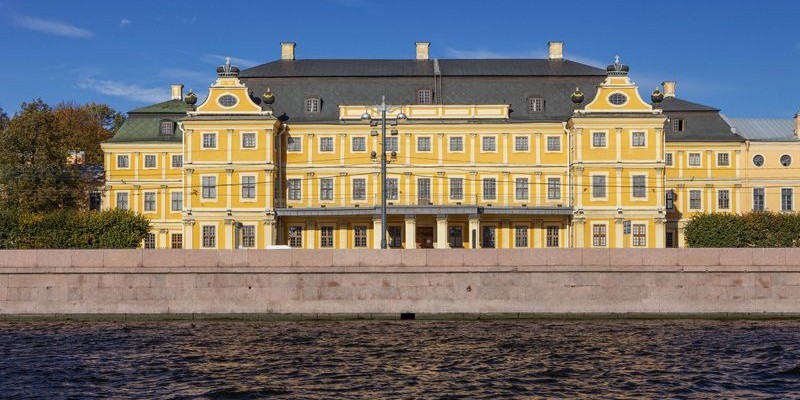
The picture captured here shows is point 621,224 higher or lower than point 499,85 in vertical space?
lower

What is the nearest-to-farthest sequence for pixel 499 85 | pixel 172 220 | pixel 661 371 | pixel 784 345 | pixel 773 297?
1. pixel 661 371
2. pixel 784 345
3. pixel 773 297
4. pixel 499 85
5. pixel 172 220

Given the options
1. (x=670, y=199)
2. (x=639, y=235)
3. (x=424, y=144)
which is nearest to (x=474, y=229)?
(x=424, y=144)

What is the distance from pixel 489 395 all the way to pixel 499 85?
4548 cm

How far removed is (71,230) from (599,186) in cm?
3651

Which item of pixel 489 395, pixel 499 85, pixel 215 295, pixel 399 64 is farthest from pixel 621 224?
pixel 489 395

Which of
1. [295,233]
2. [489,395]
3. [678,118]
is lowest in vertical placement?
[489,395]

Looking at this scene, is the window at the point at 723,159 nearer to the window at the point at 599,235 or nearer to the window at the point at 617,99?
the window at the point at 617,99

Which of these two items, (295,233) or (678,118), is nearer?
(295,233)

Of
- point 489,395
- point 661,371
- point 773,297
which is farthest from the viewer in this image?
point 773,297

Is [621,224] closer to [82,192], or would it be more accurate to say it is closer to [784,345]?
[784,345]

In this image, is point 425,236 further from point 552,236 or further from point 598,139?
point 598,139

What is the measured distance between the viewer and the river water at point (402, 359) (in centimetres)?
2348

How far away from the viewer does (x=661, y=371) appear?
25.9m

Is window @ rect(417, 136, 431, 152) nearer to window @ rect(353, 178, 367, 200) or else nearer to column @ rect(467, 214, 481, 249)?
window @ rect(353, 178, 367, 200)
